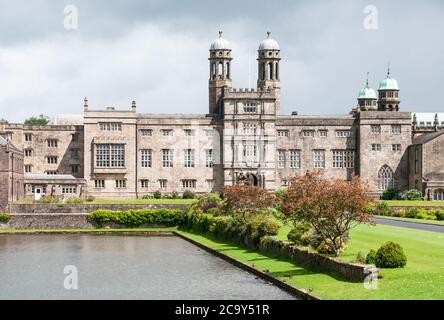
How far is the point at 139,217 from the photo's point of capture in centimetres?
7975

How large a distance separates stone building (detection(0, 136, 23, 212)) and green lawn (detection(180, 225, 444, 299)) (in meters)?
39.3

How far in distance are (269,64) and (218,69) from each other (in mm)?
6268

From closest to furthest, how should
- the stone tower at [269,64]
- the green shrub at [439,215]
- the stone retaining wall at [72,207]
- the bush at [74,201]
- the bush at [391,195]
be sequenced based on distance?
the green shrub at [439,215], the stone retaining wall at [72,207], the bush at [74,201], the bush at [391,195], the stone tower at [269,64]

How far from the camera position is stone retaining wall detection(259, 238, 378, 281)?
34719 mm

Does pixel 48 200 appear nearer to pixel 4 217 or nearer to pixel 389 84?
pixel 4 217

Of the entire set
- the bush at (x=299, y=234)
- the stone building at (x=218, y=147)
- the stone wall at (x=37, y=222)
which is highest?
the stone building at (x=218, y=147)

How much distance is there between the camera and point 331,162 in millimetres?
103250

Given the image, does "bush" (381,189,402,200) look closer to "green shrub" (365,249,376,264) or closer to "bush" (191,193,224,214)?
"bush" (191,193,224,214)

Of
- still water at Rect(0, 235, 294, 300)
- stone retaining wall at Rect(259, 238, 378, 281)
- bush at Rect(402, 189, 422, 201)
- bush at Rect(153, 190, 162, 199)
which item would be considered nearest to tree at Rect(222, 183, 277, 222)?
still water at Rect(0, 235, 294, 300)

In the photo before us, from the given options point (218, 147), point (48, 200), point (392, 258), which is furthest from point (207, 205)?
point (392, 258)

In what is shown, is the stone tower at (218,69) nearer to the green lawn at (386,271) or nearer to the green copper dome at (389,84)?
the green copper dome at (389,84)

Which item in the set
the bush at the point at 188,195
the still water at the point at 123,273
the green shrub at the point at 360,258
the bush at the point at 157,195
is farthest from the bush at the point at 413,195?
the green shrub at the point at 360,258

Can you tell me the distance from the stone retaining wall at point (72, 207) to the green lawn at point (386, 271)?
30.1 m

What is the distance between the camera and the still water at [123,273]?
1441 inches
